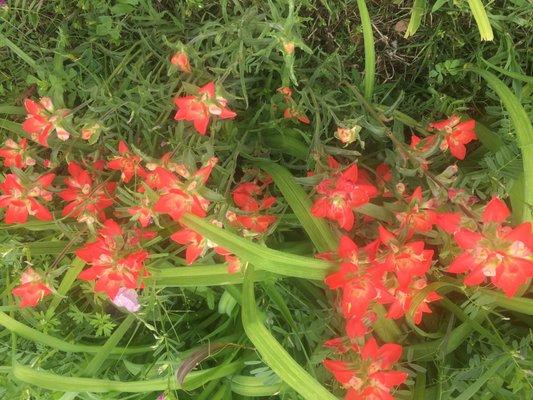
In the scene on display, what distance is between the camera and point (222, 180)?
1092mm

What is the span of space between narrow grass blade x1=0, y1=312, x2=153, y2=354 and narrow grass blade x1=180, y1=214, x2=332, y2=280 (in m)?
0.36

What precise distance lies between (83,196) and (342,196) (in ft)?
1.51

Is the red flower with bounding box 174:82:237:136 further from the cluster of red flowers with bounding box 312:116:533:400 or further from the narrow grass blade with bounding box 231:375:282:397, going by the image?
the narrow grass blade with bounding box 231:375:282:397

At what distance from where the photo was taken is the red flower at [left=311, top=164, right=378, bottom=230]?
3.04 ft

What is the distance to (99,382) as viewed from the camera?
3.54 ft

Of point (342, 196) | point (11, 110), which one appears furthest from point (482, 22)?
point (11, 110)

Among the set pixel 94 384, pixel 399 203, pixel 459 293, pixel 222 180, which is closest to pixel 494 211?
pixel 399 203

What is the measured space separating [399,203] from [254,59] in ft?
1.26

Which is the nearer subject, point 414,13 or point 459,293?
point 414,13

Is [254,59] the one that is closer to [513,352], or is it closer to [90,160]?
[90,160]

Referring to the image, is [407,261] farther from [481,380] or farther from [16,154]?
[16,154]

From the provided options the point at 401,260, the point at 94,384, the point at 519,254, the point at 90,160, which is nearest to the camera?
the point at 519,254

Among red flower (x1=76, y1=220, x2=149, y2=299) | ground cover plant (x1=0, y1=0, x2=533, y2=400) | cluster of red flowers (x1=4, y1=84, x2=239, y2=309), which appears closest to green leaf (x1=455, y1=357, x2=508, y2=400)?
ground cover plant (x1=0, y1=0, x2=533, y2=400)

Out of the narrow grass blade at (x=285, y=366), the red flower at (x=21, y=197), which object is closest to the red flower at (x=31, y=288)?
the red flower at (x=21, y=197)
